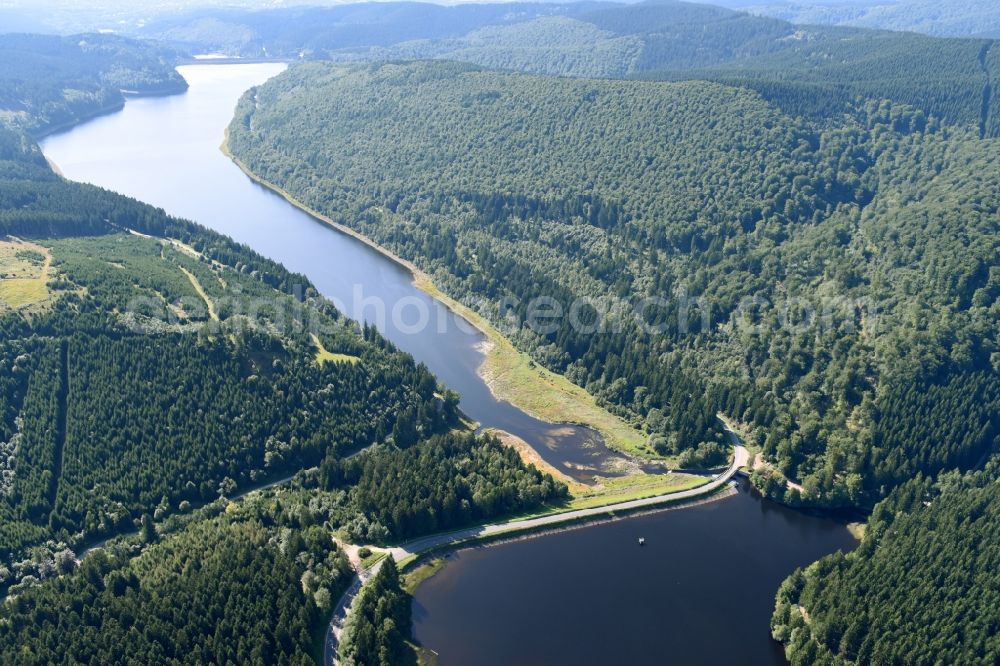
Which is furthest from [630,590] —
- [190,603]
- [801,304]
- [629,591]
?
[801,304]

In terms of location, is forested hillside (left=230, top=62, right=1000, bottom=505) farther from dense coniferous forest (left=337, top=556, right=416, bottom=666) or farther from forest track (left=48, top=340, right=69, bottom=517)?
forest track (left=48, top=340, right=69, bottom=517)

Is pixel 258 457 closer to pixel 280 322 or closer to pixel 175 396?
pixel 175 396

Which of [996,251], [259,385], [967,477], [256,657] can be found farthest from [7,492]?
[996,251]

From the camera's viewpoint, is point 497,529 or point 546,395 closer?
point 497,529

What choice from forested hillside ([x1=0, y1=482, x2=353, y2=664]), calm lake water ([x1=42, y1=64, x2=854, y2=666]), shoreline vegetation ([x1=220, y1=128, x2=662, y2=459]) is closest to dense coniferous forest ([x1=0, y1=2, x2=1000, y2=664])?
forested hillside ([x1=0, y1=482, x2=353, y2=664])

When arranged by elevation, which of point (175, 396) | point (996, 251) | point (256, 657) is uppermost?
point (996, 251)

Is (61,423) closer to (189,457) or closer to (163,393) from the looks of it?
(163,393)
